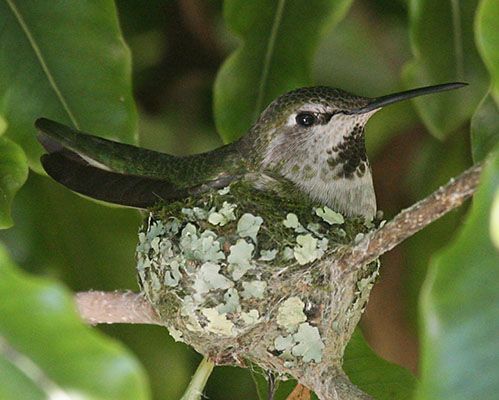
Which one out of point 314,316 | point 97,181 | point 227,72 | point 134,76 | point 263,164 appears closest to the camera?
point 314,316

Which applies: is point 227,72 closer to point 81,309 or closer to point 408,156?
point 81,309

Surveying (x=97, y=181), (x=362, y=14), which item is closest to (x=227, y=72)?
(x=97, y=181)

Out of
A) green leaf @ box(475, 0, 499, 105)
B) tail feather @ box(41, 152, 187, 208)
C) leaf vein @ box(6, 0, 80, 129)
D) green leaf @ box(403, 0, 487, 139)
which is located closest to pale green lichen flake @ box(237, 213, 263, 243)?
tail feather @ box(41, 152, 187, 208)

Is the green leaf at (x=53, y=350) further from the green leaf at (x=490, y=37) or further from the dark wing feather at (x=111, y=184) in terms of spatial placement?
the dark wing feather at (x=111, y=184)

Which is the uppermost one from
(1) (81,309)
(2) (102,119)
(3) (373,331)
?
(3) (373,331)

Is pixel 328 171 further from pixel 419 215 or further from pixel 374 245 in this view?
pixel 419 215

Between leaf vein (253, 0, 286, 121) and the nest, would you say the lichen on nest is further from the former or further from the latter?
leaf vein (253, 0, 286, 121)
